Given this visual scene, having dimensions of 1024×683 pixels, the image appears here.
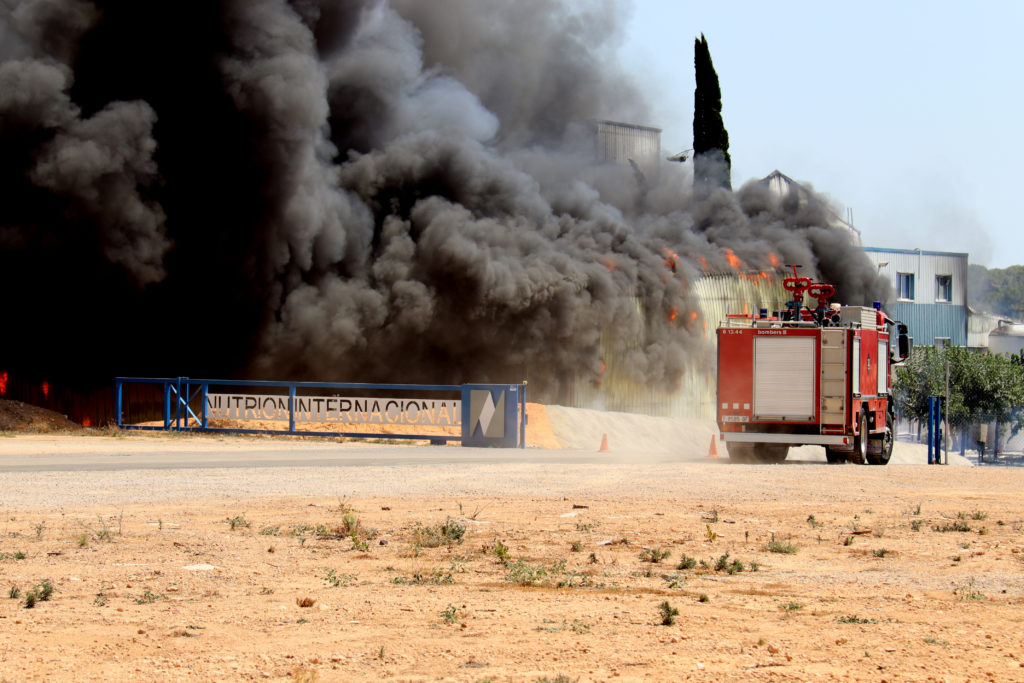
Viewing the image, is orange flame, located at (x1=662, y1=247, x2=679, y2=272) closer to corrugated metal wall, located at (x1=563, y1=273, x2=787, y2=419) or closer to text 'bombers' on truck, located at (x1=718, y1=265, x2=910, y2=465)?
corrugated metal wall, located at (x1=563, y1=273, x2=787, y2=419)

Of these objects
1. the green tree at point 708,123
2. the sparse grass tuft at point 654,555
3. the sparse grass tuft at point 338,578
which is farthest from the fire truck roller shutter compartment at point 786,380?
the green tree at point 708,123

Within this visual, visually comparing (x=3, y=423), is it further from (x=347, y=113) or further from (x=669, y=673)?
(x=669, y=673)

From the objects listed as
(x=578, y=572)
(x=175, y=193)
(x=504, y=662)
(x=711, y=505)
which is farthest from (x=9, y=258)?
(x=504, y=662)

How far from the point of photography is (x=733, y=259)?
48750 mm

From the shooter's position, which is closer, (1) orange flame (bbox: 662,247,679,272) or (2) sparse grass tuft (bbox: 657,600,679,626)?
(2) sparse grass tuft (bbox: 657,600,679,626)

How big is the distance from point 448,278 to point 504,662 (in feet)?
109

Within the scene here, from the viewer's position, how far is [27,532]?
10.8 m

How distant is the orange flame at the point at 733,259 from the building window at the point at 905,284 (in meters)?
22.9

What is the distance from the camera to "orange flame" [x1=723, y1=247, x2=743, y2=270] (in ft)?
159

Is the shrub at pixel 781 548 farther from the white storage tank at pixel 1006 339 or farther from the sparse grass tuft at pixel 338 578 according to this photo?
the white storage tank at pixel 1006 339

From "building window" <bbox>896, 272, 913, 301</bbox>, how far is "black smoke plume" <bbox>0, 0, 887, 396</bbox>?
27159 millimetres

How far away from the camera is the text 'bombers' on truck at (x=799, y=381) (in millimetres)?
21859

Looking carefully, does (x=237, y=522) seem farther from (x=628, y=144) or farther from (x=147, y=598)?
(x=628, y=144)

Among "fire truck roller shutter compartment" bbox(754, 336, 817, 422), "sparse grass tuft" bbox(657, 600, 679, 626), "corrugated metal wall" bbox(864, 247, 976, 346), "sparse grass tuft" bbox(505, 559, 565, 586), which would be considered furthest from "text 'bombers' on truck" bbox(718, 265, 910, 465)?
"corrugated metal wall" bbox(864, 247, 976, 346)
